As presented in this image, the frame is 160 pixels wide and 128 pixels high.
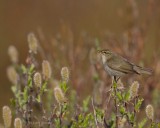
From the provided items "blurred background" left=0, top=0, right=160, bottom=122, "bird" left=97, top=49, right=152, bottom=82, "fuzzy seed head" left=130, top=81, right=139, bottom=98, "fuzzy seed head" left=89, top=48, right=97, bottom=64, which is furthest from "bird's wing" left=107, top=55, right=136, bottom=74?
"blurred background" left=0, top=0, right=160, bottom=122

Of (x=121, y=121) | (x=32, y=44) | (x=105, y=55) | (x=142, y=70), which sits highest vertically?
(x=32, y=44)

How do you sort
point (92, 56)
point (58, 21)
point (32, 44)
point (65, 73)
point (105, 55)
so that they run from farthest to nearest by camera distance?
point (58, 21) → point (92, 56) → point (32, 44) → point (105, 55) → point (65, 73)

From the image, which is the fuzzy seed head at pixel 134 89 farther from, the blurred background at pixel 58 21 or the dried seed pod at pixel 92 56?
the blurred background at pixel 58 21

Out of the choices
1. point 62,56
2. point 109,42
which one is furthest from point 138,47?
point 62,56

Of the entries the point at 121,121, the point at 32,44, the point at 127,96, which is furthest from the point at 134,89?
the point at 32,44

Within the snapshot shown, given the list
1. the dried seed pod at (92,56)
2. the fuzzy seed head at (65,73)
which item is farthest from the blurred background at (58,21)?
the fuzzy seed head at (65,73)

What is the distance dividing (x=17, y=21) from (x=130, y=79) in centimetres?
404

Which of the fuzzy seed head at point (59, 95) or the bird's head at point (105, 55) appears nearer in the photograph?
the fuzzy seed head at point (59, 95)

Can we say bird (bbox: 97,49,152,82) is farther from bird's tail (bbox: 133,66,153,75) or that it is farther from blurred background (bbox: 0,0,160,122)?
blurred background (bbox: 0,0,160,122)

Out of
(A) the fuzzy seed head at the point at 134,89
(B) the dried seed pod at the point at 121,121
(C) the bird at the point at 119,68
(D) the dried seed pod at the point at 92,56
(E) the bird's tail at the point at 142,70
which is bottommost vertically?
(B) the dried seed pod at the point at 121,121

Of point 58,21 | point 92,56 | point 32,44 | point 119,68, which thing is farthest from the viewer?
point 58,21

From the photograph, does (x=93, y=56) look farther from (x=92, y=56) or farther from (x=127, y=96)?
(x=127, y=96)

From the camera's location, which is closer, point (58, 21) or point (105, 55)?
point (105, 55)

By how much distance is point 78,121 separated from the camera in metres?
2.65
